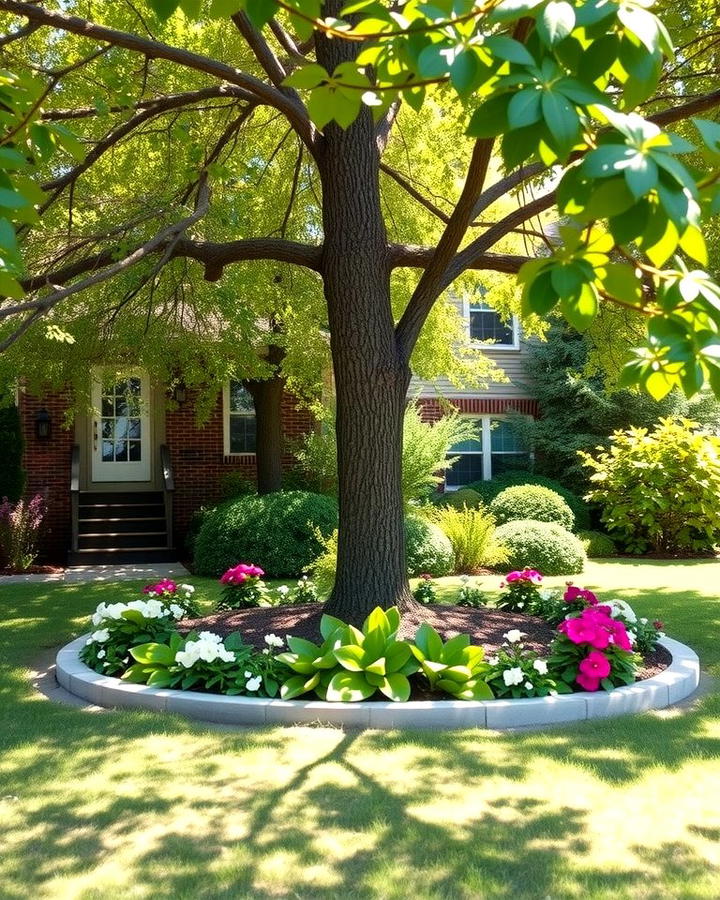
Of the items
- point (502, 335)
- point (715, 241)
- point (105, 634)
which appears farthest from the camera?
point (502, 335)

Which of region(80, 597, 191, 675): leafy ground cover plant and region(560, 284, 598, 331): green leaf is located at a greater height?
region(560, 284, 598, 331): green leaf

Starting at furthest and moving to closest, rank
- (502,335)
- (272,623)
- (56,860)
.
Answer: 1. (502,335)
2. (272,623)
3. (56,860)

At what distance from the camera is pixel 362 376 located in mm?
6945

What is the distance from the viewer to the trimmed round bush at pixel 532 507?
51.9ft

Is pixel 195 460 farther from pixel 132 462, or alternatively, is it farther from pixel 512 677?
pixel 512 677

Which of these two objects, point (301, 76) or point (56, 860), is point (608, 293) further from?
point (56, 860)

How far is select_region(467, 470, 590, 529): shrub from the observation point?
18.0 metres

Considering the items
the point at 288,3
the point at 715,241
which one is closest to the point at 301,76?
the point at 288,3

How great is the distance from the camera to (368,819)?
394 cm

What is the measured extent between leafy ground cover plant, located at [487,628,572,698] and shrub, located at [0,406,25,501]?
1125 cm

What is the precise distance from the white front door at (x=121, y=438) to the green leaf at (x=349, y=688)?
1234 cm

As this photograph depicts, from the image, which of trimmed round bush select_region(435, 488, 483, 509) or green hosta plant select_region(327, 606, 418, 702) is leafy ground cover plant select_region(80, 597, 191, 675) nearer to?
green hosta plant select_region(327, 606, 418, 702)

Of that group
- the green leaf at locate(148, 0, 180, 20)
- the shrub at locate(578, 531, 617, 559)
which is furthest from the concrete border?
the shrub at locate(578, 531, 617, 559)

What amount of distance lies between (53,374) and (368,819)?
948cm
